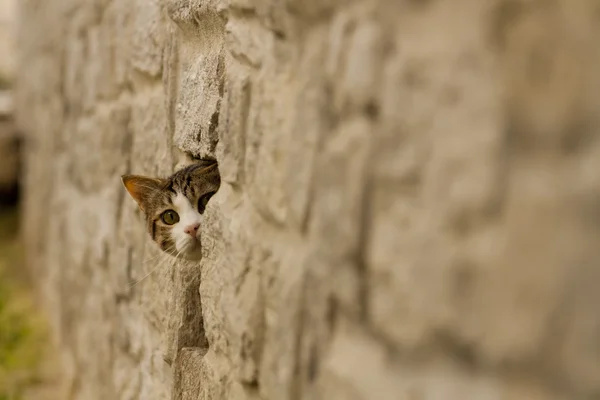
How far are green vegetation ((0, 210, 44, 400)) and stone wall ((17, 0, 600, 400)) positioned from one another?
163 cm

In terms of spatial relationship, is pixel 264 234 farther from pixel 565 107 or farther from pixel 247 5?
pixel 565 107

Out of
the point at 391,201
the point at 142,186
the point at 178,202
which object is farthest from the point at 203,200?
the point at 391,201

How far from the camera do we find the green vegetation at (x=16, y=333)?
9.03 feet

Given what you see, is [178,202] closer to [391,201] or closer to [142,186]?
[142,186]

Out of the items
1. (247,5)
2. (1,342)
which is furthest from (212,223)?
(1,342)

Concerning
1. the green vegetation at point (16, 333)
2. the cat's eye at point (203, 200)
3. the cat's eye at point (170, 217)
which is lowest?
the green vegetation at point (16, 333)

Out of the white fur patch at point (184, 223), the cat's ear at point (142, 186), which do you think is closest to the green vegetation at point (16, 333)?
the cat's ear at point (142, 186)

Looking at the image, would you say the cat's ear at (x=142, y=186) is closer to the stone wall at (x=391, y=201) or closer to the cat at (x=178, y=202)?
the cat at (x=178, y=202)

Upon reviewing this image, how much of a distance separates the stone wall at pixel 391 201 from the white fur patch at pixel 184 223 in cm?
4

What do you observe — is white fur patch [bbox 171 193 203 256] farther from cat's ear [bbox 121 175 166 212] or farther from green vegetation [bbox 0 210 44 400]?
green vegetation [bbox 0 210 44 400]

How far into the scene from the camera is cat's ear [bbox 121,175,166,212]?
152 centimetres

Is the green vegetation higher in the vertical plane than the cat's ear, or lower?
lower

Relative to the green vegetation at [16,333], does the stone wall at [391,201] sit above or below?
above

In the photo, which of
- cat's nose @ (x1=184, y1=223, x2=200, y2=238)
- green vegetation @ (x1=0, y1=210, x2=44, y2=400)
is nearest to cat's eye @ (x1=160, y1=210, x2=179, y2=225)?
cat's nose @ (x1=184, y1=223, x2=200, y2=238)
